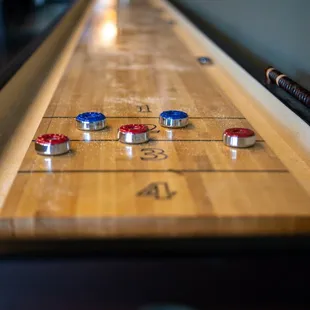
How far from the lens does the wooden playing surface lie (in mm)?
962

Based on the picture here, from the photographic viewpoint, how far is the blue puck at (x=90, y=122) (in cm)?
146

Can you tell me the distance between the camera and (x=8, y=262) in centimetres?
89

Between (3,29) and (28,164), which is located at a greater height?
(28,164)

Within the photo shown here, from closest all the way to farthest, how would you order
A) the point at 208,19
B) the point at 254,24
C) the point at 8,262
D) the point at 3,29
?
the point at 8,262 < the point at 254,24 < the point at 208,19 < the point at 3,29

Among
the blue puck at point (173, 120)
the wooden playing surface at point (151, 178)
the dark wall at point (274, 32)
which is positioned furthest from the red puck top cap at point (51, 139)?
the dark wall at point (274, 32)

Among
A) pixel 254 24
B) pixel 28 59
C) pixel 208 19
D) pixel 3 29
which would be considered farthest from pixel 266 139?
pixel 3 29

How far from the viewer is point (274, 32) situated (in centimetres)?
232

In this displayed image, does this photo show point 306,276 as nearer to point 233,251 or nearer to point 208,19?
point 233,251

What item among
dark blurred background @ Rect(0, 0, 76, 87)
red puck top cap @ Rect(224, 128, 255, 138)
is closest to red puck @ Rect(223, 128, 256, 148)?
red puck top cap @ Rect(224, 128, 255, 138)

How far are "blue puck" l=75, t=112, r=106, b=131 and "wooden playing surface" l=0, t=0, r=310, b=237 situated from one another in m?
0.02

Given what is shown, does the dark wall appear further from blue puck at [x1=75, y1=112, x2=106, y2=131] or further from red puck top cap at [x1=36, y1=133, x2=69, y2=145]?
red puck top cap at [x1=36, y1=133, x2=69, y2=145]

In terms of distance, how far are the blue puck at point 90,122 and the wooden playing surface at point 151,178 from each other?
0.02 metres

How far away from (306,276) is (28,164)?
24.3 inches

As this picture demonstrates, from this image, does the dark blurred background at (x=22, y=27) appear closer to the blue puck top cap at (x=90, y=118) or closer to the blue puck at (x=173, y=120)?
the blue puck top cap at (x=90, y=118)
